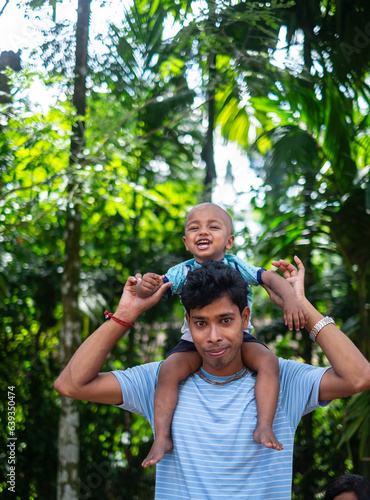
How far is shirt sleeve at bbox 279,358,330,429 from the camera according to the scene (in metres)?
1.61

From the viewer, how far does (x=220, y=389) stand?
1671mm

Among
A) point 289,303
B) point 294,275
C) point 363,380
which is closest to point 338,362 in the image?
point 363,380

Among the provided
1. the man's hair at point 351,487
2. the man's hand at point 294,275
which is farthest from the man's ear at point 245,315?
the man's hair at point 351,487

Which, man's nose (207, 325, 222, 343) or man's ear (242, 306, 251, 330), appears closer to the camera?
man's nose (207, 325, 222, 343)

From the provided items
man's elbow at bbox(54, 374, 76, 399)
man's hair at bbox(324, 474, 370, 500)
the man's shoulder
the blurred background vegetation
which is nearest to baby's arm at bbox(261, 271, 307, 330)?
the man's shoulder

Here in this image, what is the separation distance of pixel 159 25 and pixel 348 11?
4.72 feet

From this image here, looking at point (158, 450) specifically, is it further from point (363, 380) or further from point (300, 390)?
point (363, 380)

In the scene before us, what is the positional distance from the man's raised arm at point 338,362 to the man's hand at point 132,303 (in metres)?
0.46

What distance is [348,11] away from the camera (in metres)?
4.12

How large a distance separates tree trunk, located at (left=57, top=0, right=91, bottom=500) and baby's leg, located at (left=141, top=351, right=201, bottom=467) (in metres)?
1.91

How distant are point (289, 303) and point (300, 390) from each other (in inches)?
10.4

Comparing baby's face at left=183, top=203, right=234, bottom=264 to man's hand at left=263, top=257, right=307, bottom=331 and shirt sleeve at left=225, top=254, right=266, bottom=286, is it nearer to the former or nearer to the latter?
shirt sleeve at left=225, top=254, right=266, bottom=286

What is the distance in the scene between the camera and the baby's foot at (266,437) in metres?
1.49

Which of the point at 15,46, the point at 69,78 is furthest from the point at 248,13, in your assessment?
the point at 15,46
